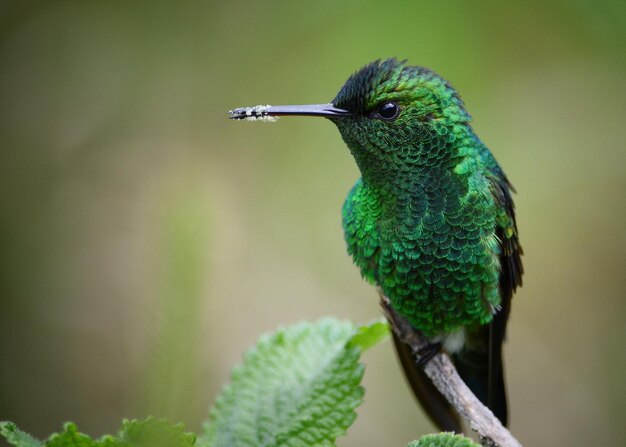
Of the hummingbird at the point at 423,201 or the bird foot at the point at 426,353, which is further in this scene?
the bird foot at the point at 426,353

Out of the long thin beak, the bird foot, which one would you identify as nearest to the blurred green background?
the bird foot

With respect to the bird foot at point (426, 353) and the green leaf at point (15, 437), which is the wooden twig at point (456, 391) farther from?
the green leaf at point (15, 437)

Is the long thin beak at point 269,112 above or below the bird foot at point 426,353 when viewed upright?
above

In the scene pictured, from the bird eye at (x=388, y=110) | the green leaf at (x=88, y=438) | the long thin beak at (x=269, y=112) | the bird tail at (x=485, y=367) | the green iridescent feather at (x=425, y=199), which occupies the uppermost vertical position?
A: the long thin beak at (x=269, y=112)

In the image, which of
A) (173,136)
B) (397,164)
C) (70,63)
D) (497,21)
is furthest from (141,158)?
(397,164)

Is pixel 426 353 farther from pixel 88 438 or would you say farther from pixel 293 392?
pixel 88 438

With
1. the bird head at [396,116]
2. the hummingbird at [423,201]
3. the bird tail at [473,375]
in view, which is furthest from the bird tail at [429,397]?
the bird head at [396,116]

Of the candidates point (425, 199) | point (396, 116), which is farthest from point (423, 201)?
point (396, 116)
